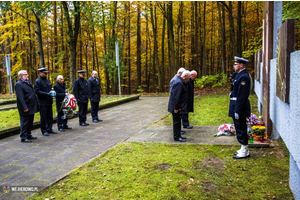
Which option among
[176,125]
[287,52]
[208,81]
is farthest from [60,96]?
[208,81]

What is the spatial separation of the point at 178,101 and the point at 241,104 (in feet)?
6.13

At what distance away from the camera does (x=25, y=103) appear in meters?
7.05

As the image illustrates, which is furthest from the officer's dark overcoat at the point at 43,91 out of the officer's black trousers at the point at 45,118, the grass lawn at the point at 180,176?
the grass lawn at the point at 180,176

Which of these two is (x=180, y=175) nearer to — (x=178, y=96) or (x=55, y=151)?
(x=178, y=96)

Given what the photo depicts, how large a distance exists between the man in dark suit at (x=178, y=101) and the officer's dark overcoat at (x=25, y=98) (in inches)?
161

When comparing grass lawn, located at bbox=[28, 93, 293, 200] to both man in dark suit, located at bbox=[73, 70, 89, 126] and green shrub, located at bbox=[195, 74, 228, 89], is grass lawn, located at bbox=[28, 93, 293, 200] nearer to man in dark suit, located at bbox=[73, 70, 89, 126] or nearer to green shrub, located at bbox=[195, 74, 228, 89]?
man in dark suit, located at bbox=[73, 70, 89, 126]

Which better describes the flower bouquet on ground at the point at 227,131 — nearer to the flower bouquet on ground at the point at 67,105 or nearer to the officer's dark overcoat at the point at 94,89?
the flower bouquet on ground at the point at 67,105

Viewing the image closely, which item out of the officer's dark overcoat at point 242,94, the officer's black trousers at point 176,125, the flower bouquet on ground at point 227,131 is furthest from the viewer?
the flower bouquet on ground at point 227,131

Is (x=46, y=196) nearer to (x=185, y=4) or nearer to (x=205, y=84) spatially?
(x=205, y=84)

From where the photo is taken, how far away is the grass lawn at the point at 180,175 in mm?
3849

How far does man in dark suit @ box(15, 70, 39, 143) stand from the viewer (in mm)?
6992

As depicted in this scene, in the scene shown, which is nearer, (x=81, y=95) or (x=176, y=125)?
(x=176, y=125)

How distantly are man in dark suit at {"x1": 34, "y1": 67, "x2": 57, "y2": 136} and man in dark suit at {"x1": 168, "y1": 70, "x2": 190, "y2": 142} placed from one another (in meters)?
4.13

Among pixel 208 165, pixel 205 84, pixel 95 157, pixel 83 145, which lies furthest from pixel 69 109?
pixel 205 84
